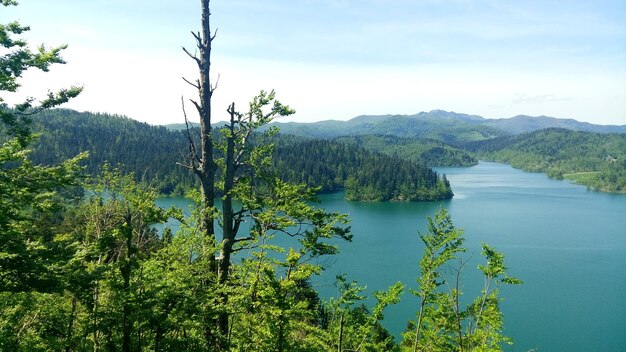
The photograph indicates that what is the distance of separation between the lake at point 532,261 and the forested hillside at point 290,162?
14.6m

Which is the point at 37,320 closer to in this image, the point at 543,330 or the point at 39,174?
the point at 39,174

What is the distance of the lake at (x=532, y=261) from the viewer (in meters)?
32.0

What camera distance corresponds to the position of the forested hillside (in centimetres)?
11312

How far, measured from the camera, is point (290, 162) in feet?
458

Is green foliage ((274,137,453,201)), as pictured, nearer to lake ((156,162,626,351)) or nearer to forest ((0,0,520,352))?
lake ((156,162,626,351))

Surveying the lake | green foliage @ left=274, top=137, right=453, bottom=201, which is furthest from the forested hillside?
the lake

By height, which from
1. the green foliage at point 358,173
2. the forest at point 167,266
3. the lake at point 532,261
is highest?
the forest at point 167,266

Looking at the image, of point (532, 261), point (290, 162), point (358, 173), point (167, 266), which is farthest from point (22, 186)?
point (290, 162)

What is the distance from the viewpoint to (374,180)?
118438 millimetres

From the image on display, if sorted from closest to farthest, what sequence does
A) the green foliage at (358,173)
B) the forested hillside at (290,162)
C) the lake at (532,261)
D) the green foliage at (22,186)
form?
the green foliage at (22,186), the lake at (532,261), the green foliage at (358,173), the forested hillside at (290,162)

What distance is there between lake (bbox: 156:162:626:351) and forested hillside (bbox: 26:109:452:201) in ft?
48.0

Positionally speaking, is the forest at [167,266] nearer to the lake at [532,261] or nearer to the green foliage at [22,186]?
the green foliage at [22,186]

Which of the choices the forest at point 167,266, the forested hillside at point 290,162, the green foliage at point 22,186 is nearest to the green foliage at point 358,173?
the forested hillside at point 290,162

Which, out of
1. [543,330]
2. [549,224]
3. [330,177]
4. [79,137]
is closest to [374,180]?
[330,177]
